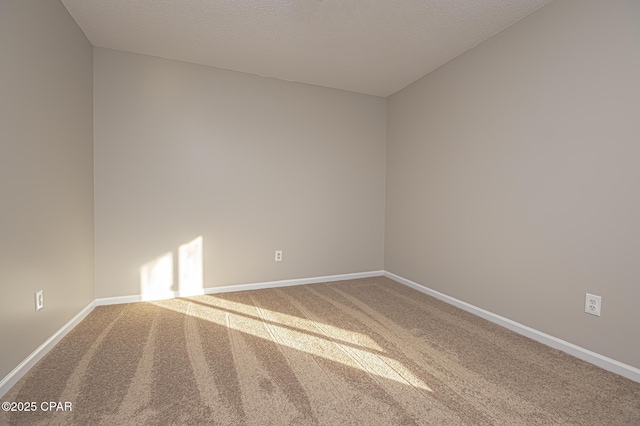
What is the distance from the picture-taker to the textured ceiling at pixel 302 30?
2.14 m

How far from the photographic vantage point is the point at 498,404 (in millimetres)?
1460

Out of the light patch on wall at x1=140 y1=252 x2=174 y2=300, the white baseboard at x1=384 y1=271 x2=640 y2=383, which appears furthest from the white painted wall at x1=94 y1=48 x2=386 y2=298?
the white baseboard at x1=384 y1=271 x2=640 y2=383

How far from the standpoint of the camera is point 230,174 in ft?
10.6

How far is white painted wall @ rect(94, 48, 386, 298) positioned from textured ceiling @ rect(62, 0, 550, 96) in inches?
12.3

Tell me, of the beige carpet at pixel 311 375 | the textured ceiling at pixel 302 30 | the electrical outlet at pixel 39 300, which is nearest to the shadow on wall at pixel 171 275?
the beige carpet at pixel 311 375

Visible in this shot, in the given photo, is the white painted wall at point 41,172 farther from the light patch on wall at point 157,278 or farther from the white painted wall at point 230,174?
the light patch on wall at point 157,278

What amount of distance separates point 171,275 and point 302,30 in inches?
104

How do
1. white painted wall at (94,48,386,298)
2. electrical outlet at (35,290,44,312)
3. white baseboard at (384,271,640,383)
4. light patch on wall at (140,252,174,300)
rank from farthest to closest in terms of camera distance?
1. light patch on wall at (140,252,174,300)
2. white painted wall at (94,48,386,298)
3. electrical outlet at (35,290,44,312)
4. white baseboard at (384,271,640,383)

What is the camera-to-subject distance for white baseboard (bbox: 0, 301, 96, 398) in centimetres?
152

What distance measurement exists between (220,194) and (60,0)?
6.16ft

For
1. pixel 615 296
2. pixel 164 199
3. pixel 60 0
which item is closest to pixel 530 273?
pixel 615 296

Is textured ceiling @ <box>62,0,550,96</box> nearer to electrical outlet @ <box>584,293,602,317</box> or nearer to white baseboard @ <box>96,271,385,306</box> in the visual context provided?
electrical outlet @ <box>584,293,602,317</box>

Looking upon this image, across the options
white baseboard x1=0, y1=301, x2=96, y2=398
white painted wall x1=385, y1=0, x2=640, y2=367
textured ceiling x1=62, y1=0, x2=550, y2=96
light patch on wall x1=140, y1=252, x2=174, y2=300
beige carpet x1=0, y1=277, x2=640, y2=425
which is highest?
textured ceiling x1=62, y1=0, x2=550, y2=96

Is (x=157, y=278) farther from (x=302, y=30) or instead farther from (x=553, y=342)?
(x=553, y=342)
